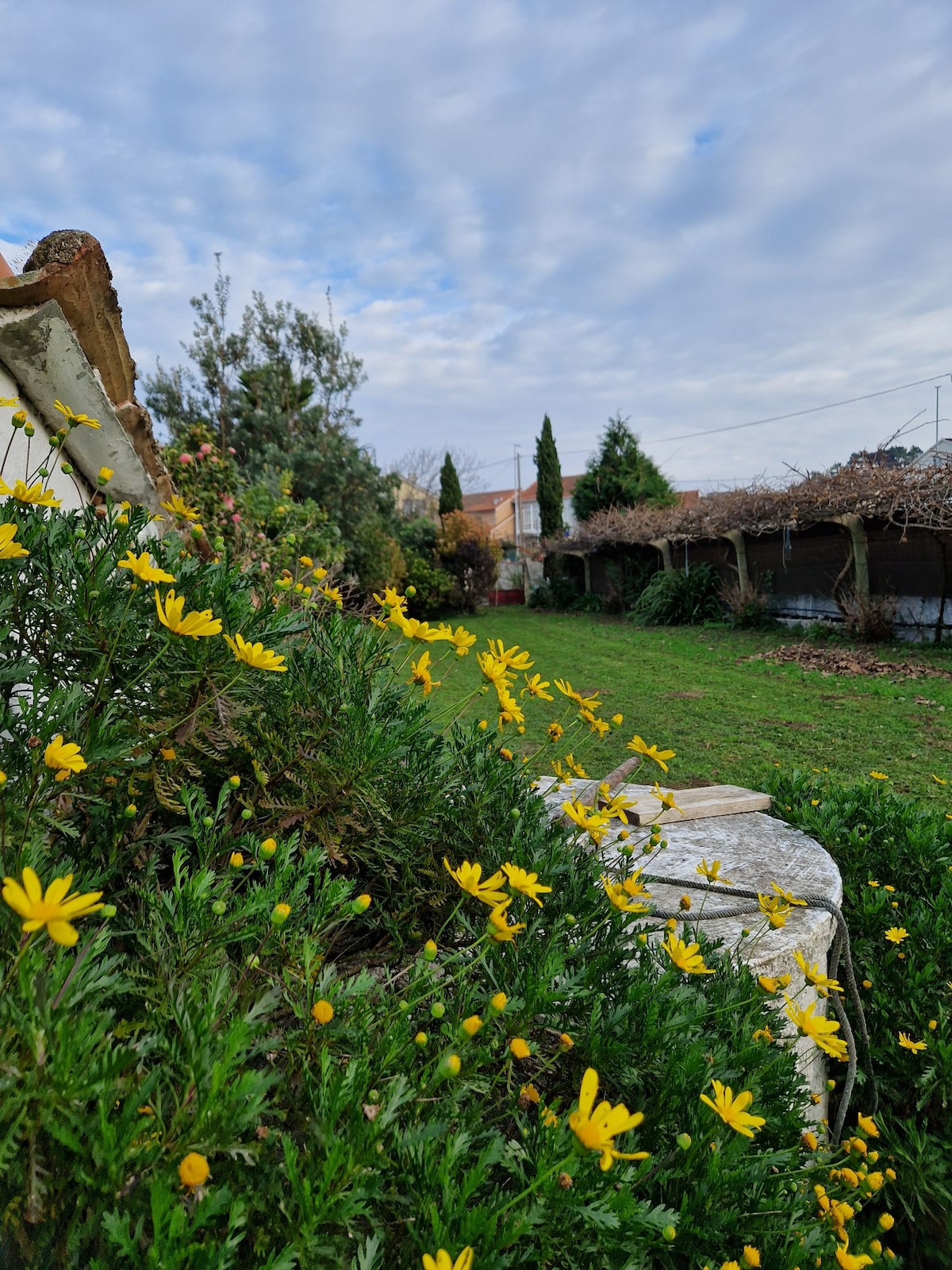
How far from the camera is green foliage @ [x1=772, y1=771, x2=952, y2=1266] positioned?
179cm

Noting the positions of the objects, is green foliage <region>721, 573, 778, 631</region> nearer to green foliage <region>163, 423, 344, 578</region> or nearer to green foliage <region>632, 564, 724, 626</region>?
green foliage <region>632, 564, 724, 626</region>

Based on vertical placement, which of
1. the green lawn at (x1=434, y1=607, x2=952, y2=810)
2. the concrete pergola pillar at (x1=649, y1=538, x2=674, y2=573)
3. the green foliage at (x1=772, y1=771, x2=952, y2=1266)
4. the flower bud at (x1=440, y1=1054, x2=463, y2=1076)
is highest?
the concrete pergola pillar at (x1=649, y1=538, x2=674, y2=573)

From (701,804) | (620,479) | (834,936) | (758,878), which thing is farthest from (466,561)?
(834,936)

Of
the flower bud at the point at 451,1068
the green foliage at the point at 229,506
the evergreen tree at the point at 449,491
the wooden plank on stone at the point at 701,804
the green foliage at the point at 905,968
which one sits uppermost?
the evergreen tree at the point at 449,491

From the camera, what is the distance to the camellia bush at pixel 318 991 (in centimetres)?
69

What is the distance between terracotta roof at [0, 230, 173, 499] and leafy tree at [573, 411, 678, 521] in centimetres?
1859

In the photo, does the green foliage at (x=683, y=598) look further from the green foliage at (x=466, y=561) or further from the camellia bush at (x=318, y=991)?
the camellia bush at (x=318, y=991)

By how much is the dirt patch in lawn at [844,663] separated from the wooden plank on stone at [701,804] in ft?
20.8

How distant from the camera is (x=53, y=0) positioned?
2309 millimetres

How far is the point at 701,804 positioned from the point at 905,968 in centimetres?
87

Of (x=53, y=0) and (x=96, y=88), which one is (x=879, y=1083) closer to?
(x=53, y=0)

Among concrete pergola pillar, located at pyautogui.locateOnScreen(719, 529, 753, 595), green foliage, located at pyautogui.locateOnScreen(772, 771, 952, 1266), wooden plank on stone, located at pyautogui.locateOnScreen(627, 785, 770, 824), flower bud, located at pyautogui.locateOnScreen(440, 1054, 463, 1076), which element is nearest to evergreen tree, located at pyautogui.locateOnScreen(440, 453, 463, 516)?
concrete pergola pillar, located at pyautogui.locateOnScreen(719, 529, 753, 595)

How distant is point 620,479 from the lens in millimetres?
20844

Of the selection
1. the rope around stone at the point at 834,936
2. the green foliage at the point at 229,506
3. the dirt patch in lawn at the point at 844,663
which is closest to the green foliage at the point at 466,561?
the dirt patch in lawn at the point at 844,663
